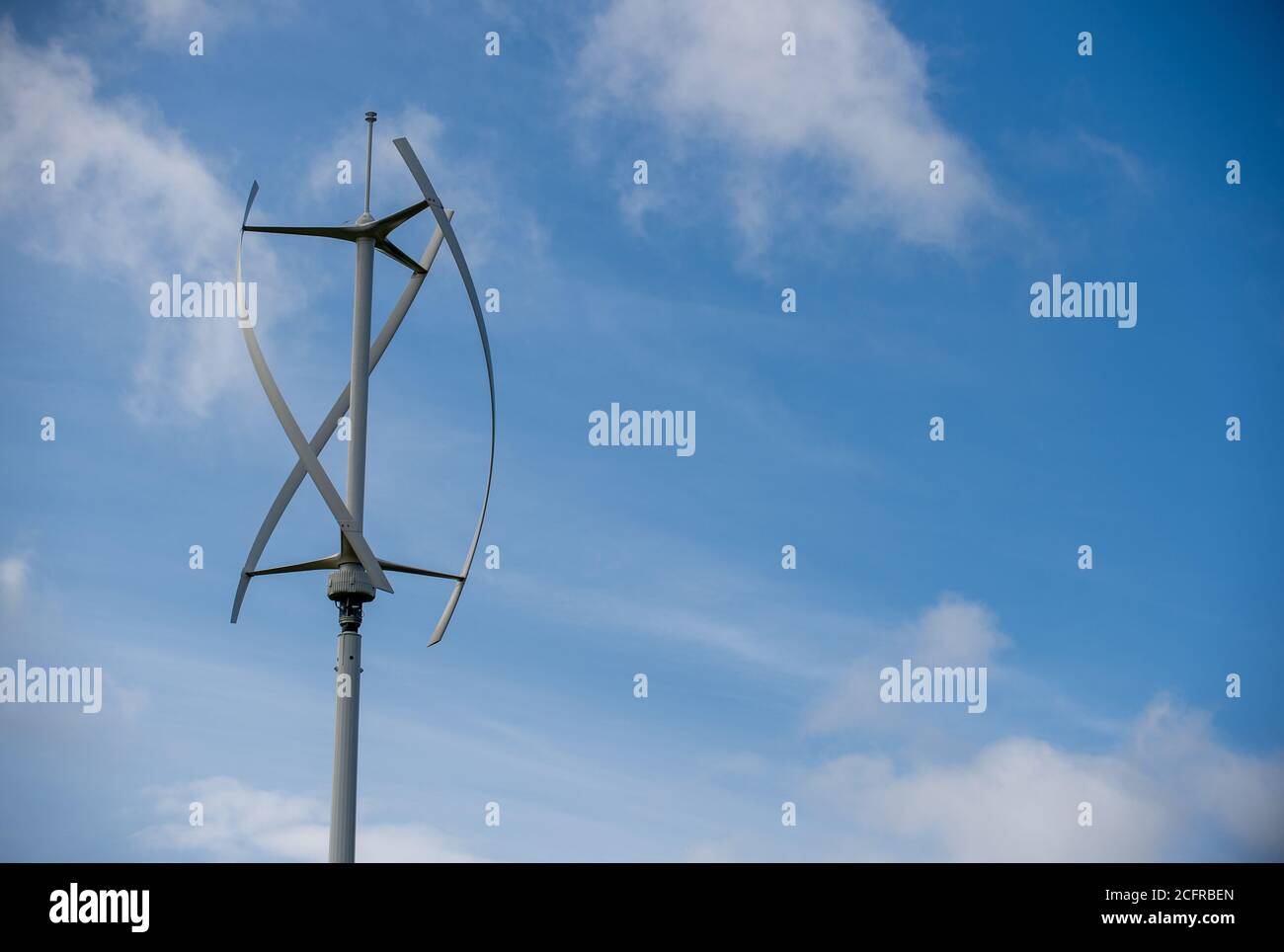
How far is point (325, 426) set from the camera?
6278 cm

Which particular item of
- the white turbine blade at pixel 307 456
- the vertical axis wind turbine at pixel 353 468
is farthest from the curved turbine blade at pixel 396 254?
the white turbine blade at pixel 307 456

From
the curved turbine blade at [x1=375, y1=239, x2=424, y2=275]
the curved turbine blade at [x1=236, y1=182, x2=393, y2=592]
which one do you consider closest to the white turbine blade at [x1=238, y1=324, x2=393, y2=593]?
the curved turbine blade at [x1=236, y1=182, x2=393, y2=592]

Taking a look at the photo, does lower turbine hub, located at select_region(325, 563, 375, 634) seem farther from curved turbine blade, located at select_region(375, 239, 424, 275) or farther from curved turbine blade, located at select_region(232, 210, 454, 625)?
curved turbine blade, located at select_region(375, 239, 424, 275)

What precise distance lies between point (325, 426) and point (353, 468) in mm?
2844

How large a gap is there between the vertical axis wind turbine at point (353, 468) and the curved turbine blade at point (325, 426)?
0.04 meters

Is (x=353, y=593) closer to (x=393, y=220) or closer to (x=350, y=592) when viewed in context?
(x=350, y=592)

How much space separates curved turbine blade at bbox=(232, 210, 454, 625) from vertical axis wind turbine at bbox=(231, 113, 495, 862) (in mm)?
38

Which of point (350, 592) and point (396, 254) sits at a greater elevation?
point (396, 254)

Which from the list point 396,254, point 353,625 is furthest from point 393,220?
point 353,625
